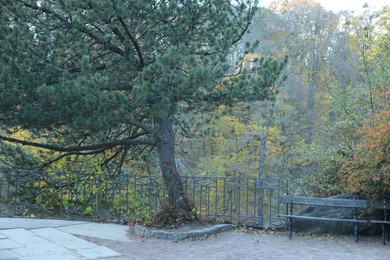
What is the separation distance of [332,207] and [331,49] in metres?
18.4

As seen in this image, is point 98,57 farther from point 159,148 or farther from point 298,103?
point 298,103

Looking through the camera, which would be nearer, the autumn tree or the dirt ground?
the dirt ground

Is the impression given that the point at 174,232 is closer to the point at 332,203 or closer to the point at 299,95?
the point at 332,203

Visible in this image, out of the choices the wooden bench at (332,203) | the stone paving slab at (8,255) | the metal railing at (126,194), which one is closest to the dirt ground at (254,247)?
the wooden bench at (332,203)

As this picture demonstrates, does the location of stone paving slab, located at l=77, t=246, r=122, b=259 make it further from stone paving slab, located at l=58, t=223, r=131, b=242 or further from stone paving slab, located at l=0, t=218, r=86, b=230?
stone paving slab, located at l=0, t=218, r=86, b=230

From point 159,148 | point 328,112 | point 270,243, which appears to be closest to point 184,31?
point 159,148

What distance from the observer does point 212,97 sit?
903 centimetres

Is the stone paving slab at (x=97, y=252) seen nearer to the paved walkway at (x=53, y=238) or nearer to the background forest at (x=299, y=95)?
the paved walkway at (x=53, y=238)

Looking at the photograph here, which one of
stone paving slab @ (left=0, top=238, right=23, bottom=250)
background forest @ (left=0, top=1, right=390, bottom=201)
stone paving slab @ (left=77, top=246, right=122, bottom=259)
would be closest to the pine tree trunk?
stone paving slab @ (left=77, top=246, right=122, bottom=259)

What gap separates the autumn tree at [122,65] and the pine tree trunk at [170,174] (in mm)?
21

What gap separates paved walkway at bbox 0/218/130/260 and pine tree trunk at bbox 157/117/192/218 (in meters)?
1.18

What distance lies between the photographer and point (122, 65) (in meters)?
8.72

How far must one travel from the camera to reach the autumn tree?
7.49 meters

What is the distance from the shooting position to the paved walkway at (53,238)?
6.67m
